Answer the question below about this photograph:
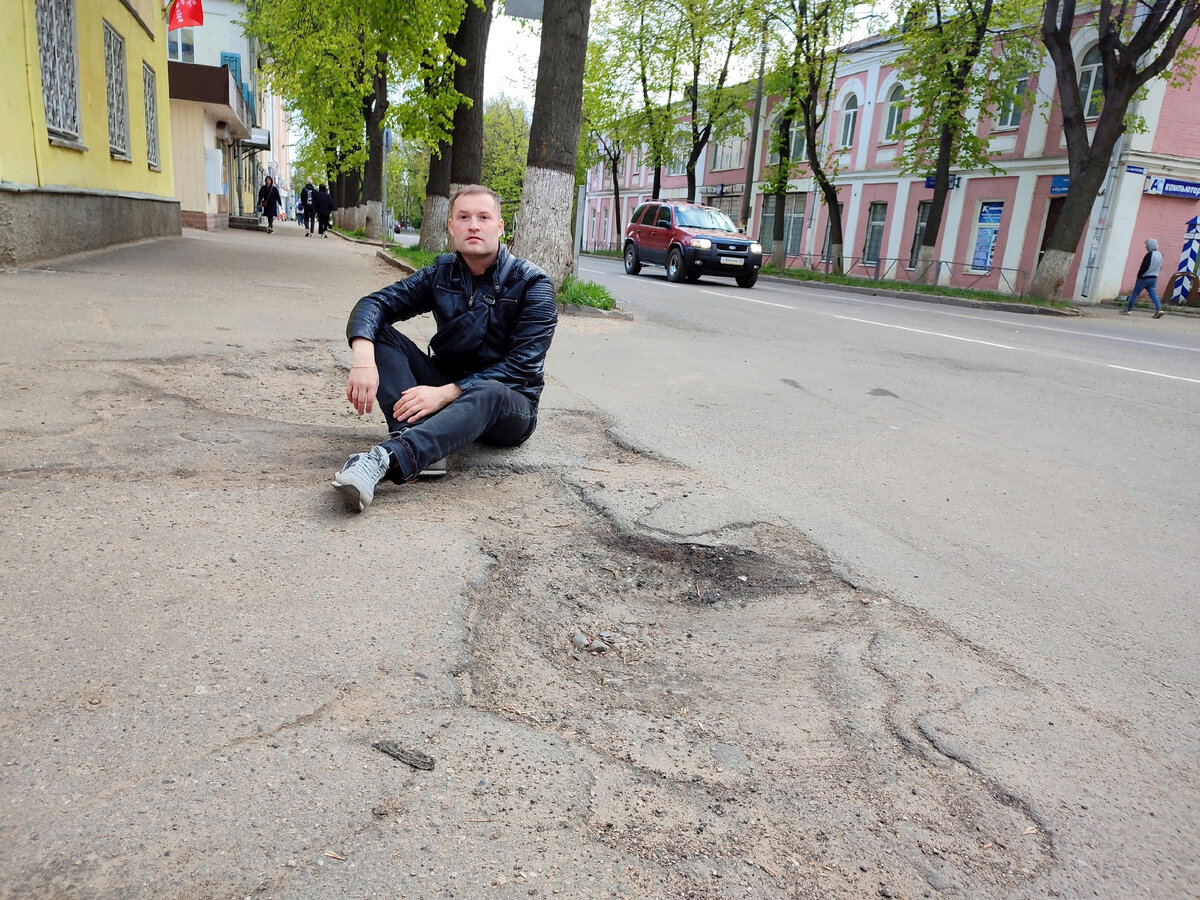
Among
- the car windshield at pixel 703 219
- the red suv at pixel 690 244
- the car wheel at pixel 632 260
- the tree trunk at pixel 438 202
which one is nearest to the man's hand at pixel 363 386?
the tree trunk at pixel 438 202

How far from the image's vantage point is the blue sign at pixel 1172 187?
74.4 ft

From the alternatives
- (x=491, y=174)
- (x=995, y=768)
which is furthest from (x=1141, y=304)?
(x=491, y=174)

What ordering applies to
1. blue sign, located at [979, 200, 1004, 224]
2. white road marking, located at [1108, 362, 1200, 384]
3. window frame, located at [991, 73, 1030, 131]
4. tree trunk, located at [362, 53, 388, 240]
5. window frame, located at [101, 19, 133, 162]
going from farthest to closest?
blue sign, located at [979, 200, 1004, 224]
tree trunk, located at [362, 53, 388, 240]
window frame, located at [991, 73, 1030, 131]
window frame, located at [101, 19, 133, 162]
white road marking, located at [1108, 362, 1200, 384]

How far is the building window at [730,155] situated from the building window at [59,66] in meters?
33.4

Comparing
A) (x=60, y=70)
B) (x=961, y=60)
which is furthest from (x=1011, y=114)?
(x=60, y=70)

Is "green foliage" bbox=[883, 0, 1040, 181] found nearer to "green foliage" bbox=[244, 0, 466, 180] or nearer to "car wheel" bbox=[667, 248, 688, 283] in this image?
"car wheel" bbox=[667, 248, 688, 283]

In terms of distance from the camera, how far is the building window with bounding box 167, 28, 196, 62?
32.8 m

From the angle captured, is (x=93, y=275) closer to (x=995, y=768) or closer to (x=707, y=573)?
(x=707, y=573)

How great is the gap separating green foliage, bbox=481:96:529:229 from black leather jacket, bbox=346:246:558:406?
56.8 m

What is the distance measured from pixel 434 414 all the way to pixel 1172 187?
25798 mm

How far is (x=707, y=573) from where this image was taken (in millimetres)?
3094

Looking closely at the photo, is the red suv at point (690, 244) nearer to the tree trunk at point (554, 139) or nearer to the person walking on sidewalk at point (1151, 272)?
the person walking on sidewalk at point (1151, 272)

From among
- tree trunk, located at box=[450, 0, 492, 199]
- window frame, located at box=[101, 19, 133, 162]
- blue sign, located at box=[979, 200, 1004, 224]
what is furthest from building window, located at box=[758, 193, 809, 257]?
window frame, located at box=[101, 19, 133, 162]

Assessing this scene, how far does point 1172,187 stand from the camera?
74.8ft
